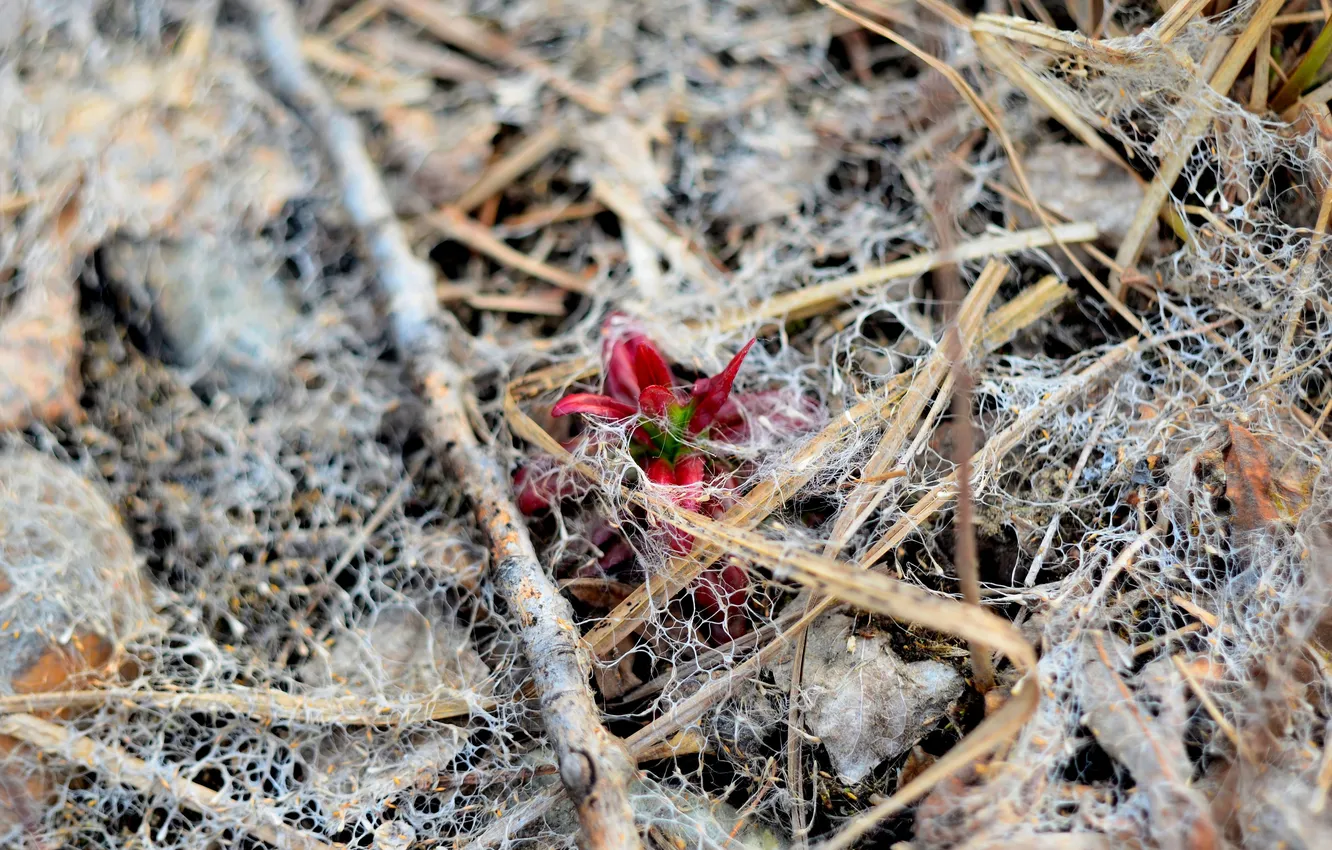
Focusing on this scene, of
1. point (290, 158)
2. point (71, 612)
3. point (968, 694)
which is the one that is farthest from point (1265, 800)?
point (290, 158)

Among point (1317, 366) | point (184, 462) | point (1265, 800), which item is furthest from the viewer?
point (184, 462)

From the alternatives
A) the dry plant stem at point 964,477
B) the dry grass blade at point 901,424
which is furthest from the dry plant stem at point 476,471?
the dry plant stem at point 964,477

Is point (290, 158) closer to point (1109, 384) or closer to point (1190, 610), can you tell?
point (1109, 384)

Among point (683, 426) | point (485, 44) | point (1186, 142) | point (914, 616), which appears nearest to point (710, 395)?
point (683, 426)

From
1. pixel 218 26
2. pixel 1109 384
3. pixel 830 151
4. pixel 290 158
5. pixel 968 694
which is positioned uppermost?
pixel 218 26

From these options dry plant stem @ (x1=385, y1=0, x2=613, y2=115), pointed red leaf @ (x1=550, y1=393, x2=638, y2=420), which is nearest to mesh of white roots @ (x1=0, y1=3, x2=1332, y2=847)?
pointed red leaf @ (x1=550, y1=393, x2=638, y2=420)

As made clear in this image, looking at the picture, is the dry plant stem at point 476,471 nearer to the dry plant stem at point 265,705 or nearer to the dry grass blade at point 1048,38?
the dry plant stem at point 265,705
